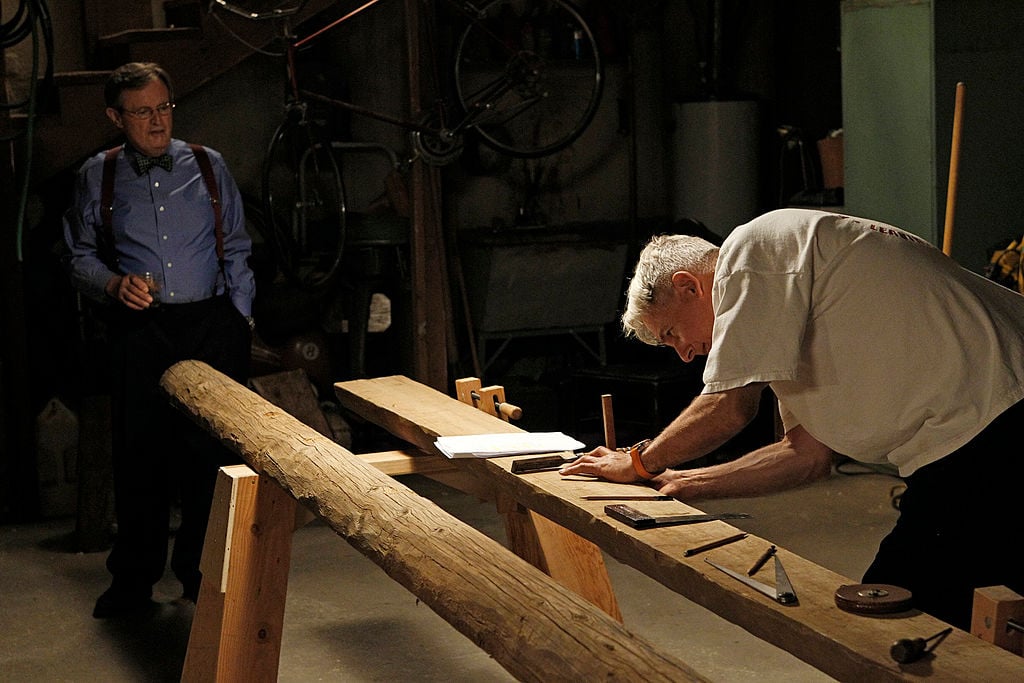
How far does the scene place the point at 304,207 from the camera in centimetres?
729

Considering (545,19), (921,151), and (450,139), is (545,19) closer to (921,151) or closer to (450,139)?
(450,139)

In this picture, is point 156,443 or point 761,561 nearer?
point 761,561

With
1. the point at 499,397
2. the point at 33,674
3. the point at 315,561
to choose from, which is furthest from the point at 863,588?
the point at 315,561

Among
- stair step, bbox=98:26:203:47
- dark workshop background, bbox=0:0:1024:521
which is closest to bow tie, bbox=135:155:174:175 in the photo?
dark workshop background, bbox=0:0:1024:521

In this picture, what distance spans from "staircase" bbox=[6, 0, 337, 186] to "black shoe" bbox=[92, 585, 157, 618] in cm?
221

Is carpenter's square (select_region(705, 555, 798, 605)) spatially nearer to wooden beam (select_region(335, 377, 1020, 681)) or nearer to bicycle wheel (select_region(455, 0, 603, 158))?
wooden beam (select_region(335, 377, 1020, 681))

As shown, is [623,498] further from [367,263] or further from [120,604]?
[367,263]

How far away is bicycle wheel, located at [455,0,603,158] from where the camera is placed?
7266 mm

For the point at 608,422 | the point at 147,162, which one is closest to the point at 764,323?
the point at 608,422

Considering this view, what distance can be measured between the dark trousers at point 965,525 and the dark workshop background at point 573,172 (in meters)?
3.73

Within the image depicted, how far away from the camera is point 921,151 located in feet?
20.7

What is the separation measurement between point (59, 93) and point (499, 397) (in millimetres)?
3155

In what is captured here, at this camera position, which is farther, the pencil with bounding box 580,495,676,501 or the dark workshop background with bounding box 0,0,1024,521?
the dark workshop background with bounding box 0,0,1024,521

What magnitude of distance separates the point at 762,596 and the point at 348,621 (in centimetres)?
270
